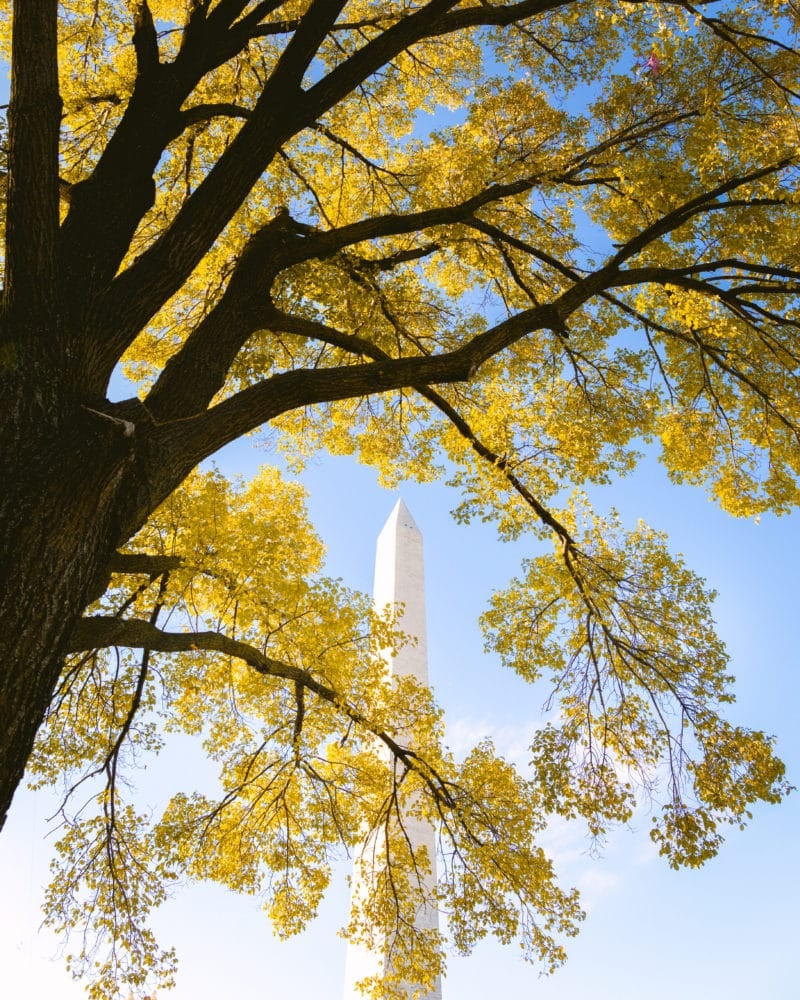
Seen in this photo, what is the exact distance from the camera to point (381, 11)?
762 centimetres

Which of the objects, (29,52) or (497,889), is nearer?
(29,52)

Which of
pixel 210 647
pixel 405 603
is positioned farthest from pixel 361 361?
pixel 405 603

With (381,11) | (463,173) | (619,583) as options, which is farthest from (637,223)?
(381,11)

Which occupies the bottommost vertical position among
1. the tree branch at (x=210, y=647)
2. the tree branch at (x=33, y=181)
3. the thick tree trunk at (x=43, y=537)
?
the thick tree trunk at (x=43, y=537)

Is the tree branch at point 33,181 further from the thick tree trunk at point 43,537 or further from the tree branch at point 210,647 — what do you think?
the tree branch at point 210,647

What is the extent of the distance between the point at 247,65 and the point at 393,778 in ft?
24.9

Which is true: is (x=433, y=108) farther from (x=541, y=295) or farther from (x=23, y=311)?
(x=23, y=311)

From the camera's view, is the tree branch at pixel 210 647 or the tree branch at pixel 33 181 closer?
the tree branch at pixel 33 181

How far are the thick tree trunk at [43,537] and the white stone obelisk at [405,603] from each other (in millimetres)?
9043

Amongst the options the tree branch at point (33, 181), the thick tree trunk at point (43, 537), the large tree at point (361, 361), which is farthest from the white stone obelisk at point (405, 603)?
the tree branch at point (33, 181)

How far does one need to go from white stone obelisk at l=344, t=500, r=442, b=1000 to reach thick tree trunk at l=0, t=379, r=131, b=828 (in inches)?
356

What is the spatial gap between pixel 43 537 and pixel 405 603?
1234cm

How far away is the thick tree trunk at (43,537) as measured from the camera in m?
2.53

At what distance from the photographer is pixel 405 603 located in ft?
48.6
